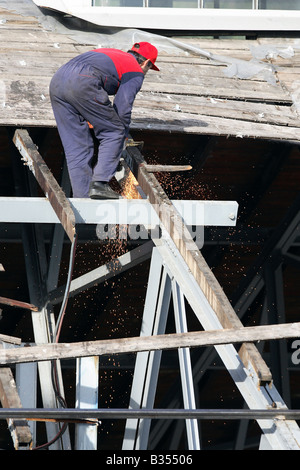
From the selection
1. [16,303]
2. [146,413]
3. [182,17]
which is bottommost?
[146,413]

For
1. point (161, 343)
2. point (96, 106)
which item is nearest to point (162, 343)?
point (161, 343)

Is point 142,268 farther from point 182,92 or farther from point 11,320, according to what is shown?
point 182,92

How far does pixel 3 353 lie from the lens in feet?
15.2

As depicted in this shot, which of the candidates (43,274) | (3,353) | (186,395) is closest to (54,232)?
(43,274)

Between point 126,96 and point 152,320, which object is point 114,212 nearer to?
point 126,96

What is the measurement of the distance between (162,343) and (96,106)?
242 cm

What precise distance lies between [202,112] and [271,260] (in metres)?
2.70

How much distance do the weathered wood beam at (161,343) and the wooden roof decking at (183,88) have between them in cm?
295

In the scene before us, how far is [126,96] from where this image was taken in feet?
20.5

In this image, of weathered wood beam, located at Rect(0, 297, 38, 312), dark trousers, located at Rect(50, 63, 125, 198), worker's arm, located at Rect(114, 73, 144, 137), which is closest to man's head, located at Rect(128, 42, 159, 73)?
worker's arm, located at Rect(114, 73, 144, 137)

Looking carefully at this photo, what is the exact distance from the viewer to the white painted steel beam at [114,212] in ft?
18.9

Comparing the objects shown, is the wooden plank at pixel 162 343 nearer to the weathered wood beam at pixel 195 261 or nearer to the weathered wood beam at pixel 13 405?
the weathered wood beam at pixel 195 261

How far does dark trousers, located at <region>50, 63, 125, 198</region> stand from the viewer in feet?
20.4

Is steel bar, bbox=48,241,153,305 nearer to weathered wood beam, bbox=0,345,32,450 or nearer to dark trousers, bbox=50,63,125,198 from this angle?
dark trousers, bbox=50,63,125,198
